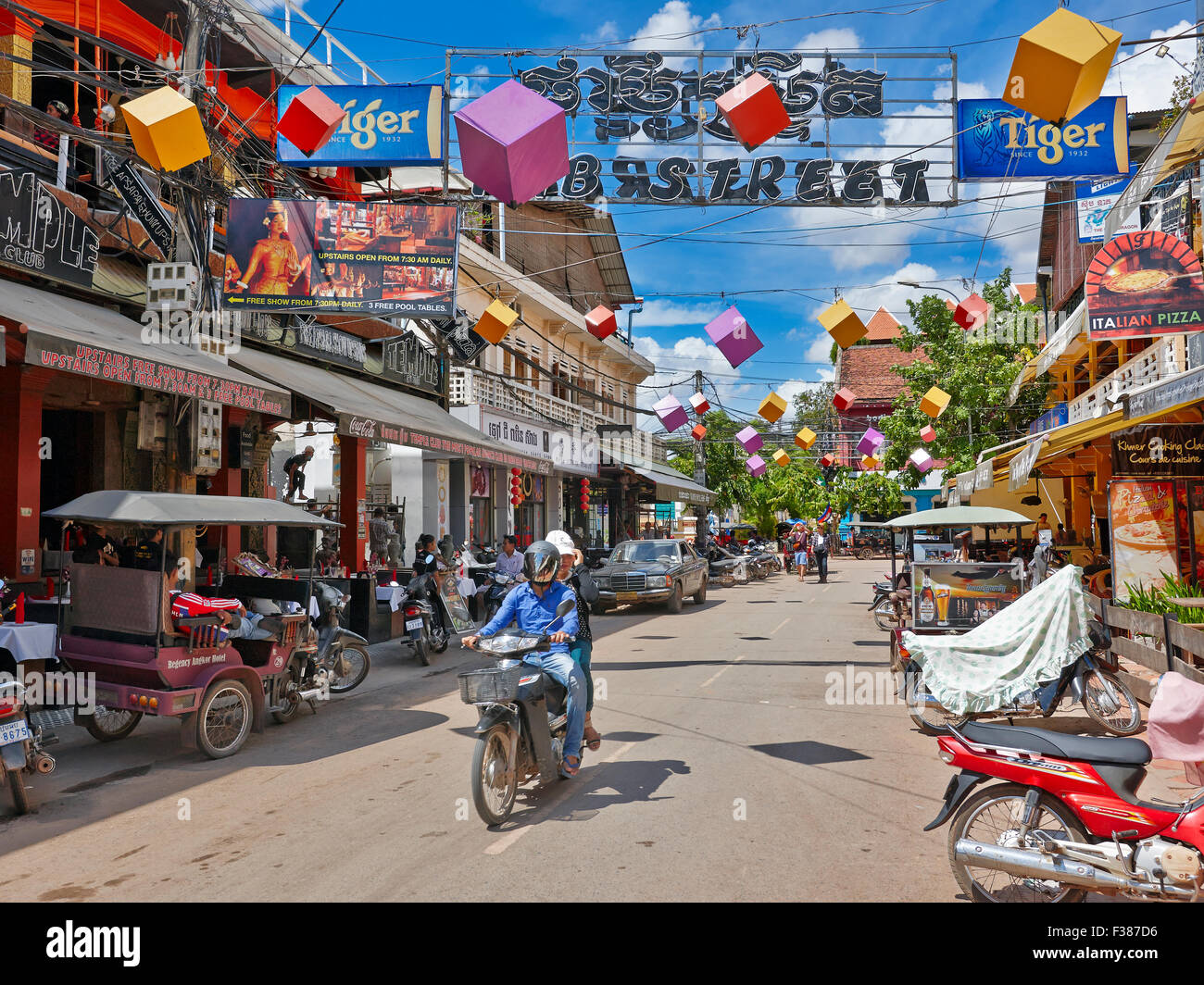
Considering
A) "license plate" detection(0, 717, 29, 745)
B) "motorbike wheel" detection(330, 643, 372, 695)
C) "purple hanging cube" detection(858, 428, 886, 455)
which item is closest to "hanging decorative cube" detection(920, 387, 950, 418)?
"purple hanging cube" detection(858, 428, 886, 455)

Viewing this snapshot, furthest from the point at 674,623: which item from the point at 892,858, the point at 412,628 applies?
the point at 892,858

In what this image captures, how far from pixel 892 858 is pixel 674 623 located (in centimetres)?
1390

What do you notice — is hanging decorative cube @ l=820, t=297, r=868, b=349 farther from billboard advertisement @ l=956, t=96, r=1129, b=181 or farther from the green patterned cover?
the green patterned cover

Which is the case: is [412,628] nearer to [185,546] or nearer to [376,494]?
[185,546]

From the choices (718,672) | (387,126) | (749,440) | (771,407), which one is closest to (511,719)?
(718,672)

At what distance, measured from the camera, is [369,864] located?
4957 mm

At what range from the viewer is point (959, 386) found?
27031 mm

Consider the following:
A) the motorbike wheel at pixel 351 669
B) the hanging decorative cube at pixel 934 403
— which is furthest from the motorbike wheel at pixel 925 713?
the hanging decorative cube at pixel 934 403

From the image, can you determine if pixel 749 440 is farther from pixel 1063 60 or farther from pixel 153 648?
pixel 153 648

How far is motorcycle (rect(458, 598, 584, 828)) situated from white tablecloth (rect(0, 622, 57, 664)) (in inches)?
153

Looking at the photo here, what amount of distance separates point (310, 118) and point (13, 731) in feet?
25.2

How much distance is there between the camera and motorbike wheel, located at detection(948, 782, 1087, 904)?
4.25 m

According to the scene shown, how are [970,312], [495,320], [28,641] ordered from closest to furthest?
[28,641]
[970,312]
[495,320]

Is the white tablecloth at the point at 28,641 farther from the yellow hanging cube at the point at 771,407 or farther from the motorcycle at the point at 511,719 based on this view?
the yellow hanging cube at the point at 771,407
